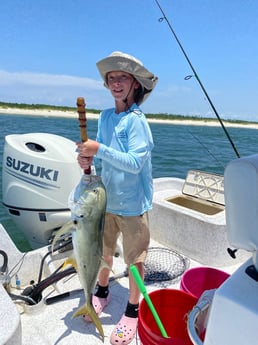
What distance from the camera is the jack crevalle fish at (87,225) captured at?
1.59 metres

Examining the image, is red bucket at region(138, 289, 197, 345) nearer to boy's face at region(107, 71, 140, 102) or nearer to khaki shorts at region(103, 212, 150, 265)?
khaki shorts at region(103, 212, 150, 265)

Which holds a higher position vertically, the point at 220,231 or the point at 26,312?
the point at 220,231

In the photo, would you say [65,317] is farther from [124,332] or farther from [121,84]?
[121,84]

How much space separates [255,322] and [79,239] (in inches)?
37.0

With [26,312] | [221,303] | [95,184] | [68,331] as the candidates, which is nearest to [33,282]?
[26,312]

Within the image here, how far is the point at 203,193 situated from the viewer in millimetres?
3607

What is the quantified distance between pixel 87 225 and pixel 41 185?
1623 millimetres

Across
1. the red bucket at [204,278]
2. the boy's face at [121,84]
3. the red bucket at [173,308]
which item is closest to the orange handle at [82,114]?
the boy's face at [121,84]

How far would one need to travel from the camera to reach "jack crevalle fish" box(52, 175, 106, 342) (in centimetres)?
159

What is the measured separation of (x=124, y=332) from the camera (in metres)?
2.05

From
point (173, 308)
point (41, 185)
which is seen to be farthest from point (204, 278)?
point (41, 185)

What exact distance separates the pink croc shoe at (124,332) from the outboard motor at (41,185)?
47.7 inches

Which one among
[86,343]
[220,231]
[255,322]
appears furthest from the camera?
[220,231]

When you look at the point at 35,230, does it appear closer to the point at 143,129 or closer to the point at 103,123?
the point at 103,123
